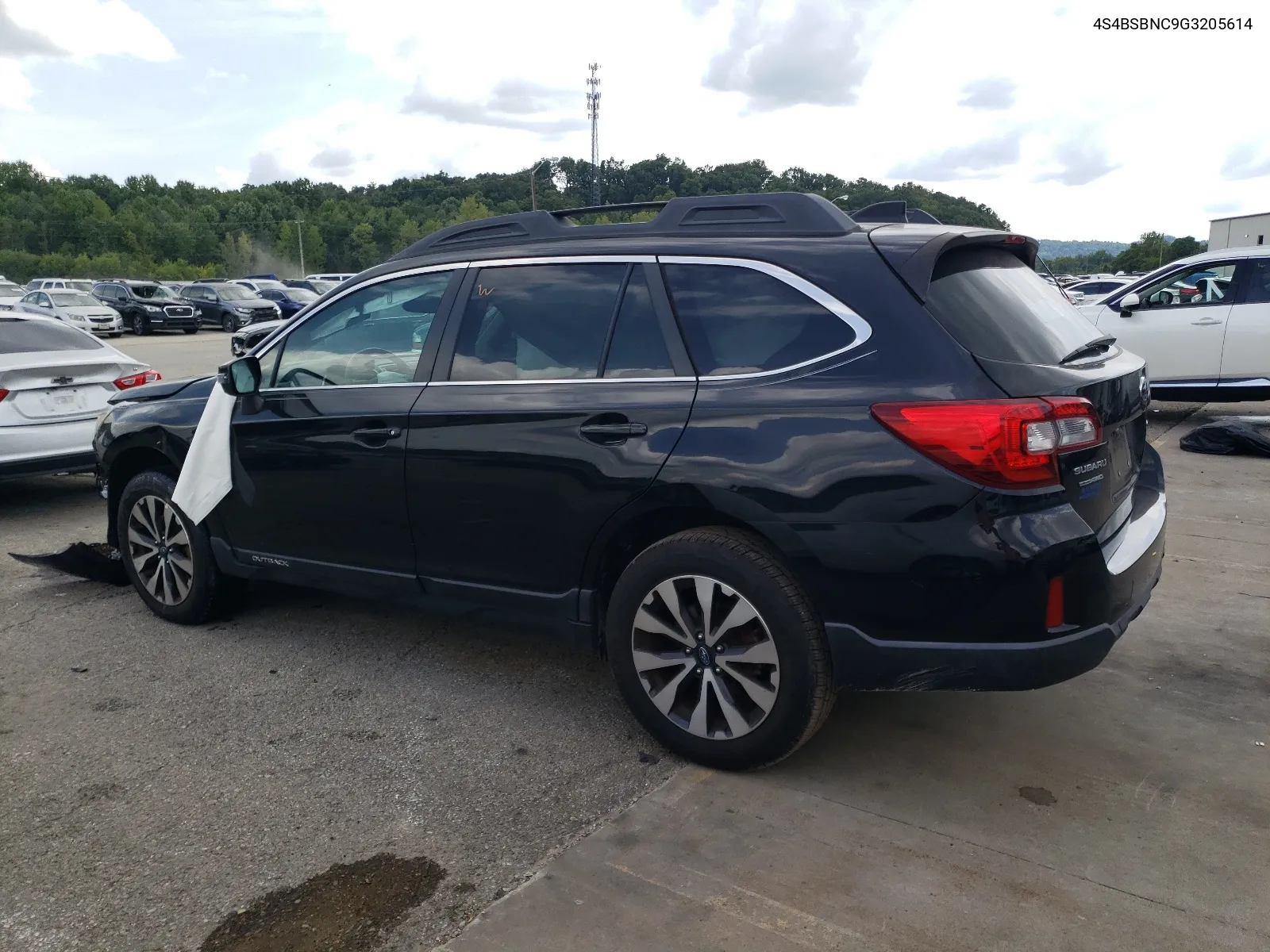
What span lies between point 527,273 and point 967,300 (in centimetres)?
163

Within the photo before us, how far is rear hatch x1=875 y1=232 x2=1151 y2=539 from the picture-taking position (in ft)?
10.1

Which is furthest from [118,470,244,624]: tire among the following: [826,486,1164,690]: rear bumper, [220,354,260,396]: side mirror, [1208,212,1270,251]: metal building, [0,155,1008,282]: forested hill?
[0,155,1008,282]: forested hill

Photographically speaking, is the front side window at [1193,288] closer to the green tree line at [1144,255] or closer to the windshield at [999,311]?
the windshield at [999,311]

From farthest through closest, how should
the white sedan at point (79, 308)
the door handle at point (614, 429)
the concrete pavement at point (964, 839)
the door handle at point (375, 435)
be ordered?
the white sedan at point (79, 308) → the door handle at point (375, 435) → the door handle at point (614, 429) → the concrete pavement at point (964, 839)

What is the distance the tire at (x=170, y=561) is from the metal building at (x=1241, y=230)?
4408 cm

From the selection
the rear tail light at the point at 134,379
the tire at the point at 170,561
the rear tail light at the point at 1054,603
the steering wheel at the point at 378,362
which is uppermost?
the steering wheel at the point at 378,362

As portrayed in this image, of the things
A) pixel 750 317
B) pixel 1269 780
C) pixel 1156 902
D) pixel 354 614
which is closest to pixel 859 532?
pixel 750 317

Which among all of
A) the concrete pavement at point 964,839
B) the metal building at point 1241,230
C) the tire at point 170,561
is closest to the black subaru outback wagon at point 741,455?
the concrete pavement at point 964,839

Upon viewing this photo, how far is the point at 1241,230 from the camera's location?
42.1 meters

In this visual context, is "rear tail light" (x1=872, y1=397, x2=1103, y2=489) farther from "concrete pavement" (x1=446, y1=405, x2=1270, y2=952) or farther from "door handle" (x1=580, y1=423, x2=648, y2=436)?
"concrete pavement" (x1=446, y1=405, x2=1270, y2=952)

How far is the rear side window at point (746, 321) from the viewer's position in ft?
10.8

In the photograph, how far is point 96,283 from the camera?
38500 mm

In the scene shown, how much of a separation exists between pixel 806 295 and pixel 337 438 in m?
2.03

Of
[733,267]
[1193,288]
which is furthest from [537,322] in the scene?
[1193,288]
